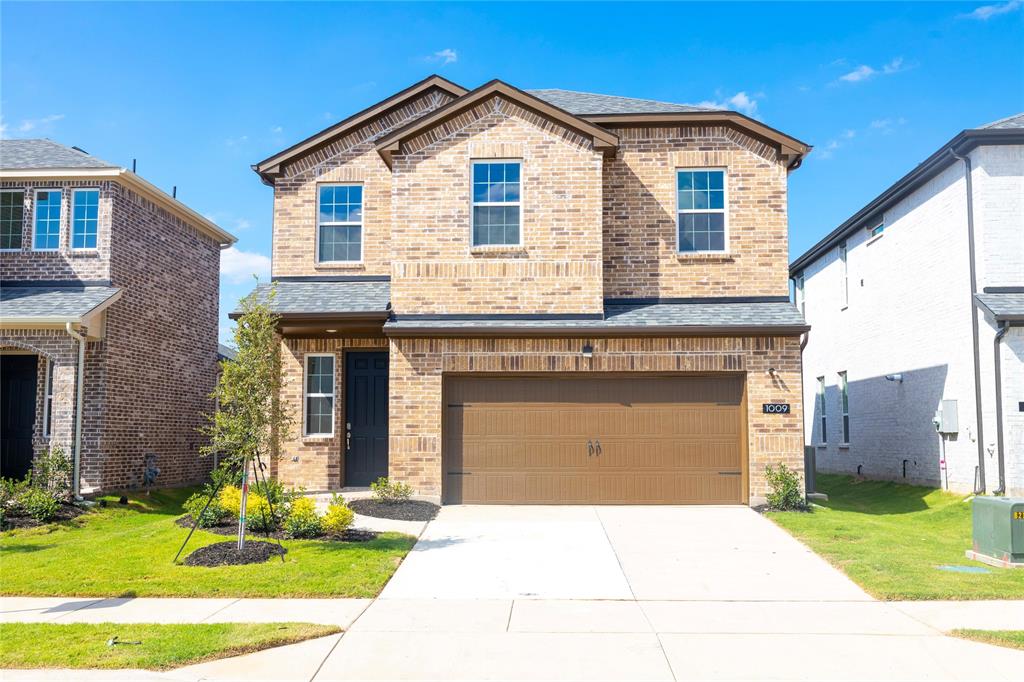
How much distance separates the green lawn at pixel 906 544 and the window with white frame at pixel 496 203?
6.45 metres

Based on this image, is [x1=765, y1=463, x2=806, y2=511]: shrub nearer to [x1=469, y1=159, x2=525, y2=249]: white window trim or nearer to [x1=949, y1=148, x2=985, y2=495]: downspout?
[x1=949, y1=148, x2=985, y2=495]: downspout

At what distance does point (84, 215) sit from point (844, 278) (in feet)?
61.3

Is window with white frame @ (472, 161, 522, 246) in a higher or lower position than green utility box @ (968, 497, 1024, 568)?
higher

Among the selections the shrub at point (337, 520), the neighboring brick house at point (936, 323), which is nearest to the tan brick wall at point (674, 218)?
the neighboring brick house at point (936, 323)

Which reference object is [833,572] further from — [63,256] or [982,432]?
[63,256]

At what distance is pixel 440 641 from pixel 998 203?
13.7 m

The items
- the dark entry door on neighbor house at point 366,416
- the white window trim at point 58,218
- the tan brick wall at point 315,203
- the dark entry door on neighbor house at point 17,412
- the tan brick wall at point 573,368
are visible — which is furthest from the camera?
the white window trim at point 58,218

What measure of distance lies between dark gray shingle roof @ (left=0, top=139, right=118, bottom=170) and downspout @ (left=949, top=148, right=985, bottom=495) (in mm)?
16655

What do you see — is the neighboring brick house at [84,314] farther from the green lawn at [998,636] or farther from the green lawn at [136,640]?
the green lawn at [998,636]

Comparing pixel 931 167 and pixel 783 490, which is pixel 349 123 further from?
pixel 931 167

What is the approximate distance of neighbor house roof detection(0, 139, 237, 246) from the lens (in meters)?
16.3

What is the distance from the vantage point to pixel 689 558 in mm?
10312

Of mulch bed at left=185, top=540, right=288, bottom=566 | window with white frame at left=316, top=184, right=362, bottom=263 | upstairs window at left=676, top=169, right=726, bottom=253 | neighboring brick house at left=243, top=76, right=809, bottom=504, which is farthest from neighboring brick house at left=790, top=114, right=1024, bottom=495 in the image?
mulch bed at left=185, top=540, right=288, bottom=566

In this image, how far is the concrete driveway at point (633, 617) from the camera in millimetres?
6375
